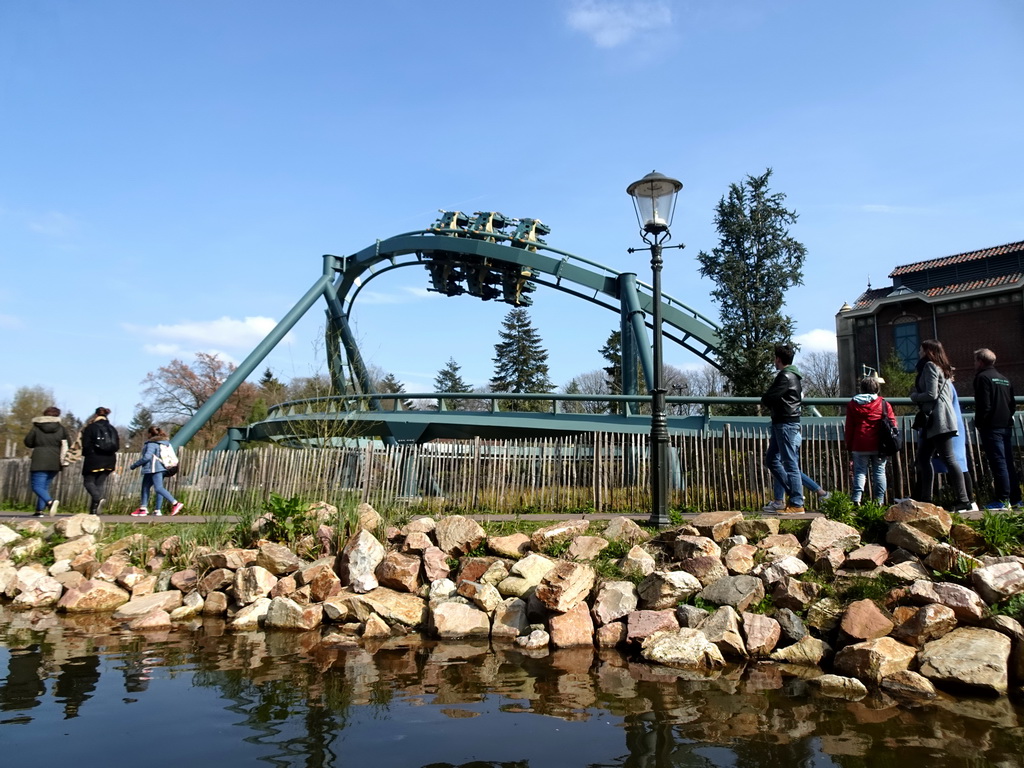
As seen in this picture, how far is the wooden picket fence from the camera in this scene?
10664mm

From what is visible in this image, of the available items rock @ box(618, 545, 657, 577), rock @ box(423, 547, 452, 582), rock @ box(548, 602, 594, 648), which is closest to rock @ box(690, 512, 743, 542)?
rock @ box(618, 545, 657, 577)

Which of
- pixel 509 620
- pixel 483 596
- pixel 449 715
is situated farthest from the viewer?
pixel 483 596

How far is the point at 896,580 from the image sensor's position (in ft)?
20.1

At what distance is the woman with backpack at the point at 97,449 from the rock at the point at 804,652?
10476 mm

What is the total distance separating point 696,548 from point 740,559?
1.36 feet

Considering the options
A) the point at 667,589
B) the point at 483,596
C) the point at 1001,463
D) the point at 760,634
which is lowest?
the point at 760,634

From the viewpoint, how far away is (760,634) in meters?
5.86

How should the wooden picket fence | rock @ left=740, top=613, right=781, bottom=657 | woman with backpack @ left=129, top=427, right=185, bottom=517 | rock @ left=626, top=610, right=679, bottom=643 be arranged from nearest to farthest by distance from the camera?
rock @ left=740, top=613, right=781, bottom=657
rock @ left=626, top=610, right=679, bottom=643
the wooden picket fence
woman with backpack @ left=129, top=427, right=185, bottom=517

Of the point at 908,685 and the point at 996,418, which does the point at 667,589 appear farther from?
the point at 996,418

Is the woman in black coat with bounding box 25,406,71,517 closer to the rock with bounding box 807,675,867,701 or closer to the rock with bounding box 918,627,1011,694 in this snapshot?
the rock with bounding box 807,675,867,701

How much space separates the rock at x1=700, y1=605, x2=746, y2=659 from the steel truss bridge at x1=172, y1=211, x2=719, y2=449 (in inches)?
332

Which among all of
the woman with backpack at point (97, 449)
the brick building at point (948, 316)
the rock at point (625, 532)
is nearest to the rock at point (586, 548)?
the rock at point (625, 532)

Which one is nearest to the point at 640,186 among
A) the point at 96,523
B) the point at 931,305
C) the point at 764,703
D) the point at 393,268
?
the point at 764,703

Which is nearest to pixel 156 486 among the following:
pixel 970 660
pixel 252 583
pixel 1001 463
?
pixel 252 583
